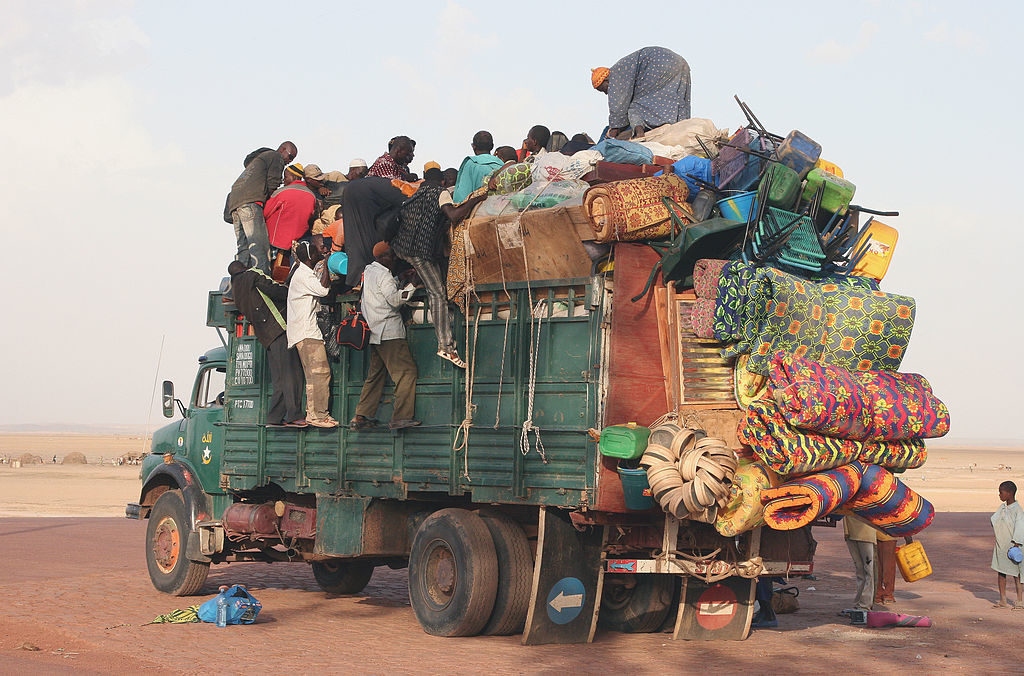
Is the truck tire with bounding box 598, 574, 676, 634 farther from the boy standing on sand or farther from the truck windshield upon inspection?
the truck windshield

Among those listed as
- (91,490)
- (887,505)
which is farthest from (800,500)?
(91,490)

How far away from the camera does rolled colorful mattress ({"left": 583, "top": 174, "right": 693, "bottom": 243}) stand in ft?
28.6

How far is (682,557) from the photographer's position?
898 cm

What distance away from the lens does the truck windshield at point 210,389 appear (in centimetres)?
1330

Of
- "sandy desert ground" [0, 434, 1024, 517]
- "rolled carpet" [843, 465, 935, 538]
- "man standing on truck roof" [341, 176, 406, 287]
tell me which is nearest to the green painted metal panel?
"man standing on truck roof" [341, 176, 406, 287]

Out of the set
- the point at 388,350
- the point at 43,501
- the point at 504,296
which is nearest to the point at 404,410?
the point at 388,350

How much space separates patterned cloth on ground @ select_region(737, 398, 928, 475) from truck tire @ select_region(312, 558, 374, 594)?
6.17m

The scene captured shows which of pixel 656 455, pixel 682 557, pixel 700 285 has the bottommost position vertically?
pixel 682 557

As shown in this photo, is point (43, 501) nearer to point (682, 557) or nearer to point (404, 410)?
point (404, 410)

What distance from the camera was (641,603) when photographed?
34.4 ft

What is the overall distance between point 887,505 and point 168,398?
806 cm

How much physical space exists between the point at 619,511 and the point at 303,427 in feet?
13.2

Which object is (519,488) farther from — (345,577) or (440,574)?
(345,577)

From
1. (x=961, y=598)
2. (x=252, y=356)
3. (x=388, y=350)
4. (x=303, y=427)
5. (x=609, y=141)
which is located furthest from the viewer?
(x=961, y=598)
